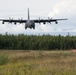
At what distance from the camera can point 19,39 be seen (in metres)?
120

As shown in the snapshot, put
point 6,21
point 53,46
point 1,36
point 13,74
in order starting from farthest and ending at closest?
A: point 1,36 → point 53,46 → point 6,21 → point 13,74

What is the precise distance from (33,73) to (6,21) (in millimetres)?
64767

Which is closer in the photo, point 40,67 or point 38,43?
point 40,67

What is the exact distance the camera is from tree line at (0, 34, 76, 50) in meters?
113

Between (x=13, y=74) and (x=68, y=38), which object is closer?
(x=13, y=74)

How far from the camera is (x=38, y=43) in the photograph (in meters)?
115

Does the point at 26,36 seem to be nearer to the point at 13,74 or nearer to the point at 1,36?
the point at 1,36

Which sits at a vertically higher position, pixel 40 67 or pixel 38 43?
pixel 40 67

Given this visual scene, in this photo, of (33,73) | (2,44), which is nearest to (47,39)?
(2,44)

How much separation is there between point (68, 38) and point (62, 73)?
333 feet

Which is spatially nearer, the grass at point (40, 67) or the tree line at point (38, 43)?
the grass at point (40, 67)

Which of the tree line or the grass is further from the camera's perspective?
the tree line

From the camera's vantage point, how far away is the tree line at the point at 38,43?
11275 cm

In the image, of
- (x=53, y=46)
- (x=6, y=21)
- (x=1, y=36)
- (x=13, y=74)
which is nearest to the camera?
(x=13, y=74)
